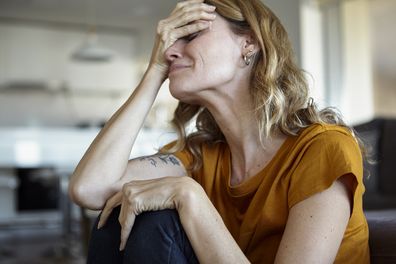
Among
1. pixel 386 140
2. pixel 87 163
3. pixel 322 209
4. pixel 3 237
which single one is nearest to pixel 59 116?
pixel 3 237

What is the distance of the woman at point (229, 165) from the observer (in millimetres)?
1029

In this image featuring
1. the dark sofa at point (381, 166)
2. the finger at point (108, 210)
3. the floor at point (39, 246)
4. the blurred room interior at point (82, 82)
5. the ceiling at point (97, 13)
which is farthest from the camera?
the ceiling at point (97, 13)

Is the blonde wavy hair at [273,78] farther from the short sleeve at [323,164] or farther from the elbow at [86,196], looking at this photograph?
the elbow at [86,196]

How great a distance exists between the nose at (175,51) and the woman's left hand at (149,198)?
0.39 metres

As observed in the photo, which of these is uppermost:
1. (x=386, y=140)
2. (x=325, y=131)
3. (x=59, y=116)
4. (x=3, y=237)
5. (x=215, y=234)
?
(x=325, y=131)

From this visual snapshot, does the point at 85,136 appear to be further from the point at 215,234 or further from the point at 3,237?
the point at 215,234

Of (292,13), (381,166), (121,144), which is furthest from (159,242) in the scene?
(292,13)

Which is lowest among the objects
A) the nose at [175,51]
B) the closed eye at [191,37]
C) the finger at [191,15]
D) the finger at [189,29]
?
the nose at [175,51]

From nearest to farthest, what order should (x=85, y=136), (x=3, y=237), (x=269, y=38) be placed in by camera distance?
(x=269, y=38)
(x=85, y=136)
(x=3, y=237)

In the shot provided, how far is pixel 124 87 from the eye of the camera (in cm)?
795

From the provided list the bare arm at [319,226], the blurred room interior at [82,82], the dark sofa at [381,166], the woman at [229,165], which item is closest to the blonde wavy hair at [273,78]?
the woman at [229,165]

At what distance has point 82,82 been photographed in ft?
25.2

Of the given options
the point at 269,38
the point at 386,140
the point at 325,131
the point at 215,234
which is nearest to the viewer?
the point at 215,234

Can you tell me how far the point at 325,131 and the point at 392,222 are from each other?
9.7 inches
